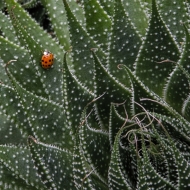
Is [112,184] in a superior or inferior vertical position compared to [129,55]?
inferior

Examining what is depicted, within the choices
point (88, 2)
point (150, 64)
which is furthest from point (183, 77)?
point (88, 2)

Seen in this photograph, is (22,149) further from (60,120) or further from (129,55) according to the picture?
(129,55)

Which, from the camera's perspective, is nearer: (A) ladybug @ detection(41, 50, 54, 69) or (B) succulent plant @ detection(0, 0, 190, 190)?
(B) succulent plant @ detection(0, 0, 190, 190)

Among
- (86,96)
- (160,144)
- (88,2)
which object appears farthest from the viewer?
(88,2)

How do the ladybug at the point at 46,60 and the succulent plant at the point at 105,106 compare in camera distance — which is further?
the ladybug at the point at 46,60
